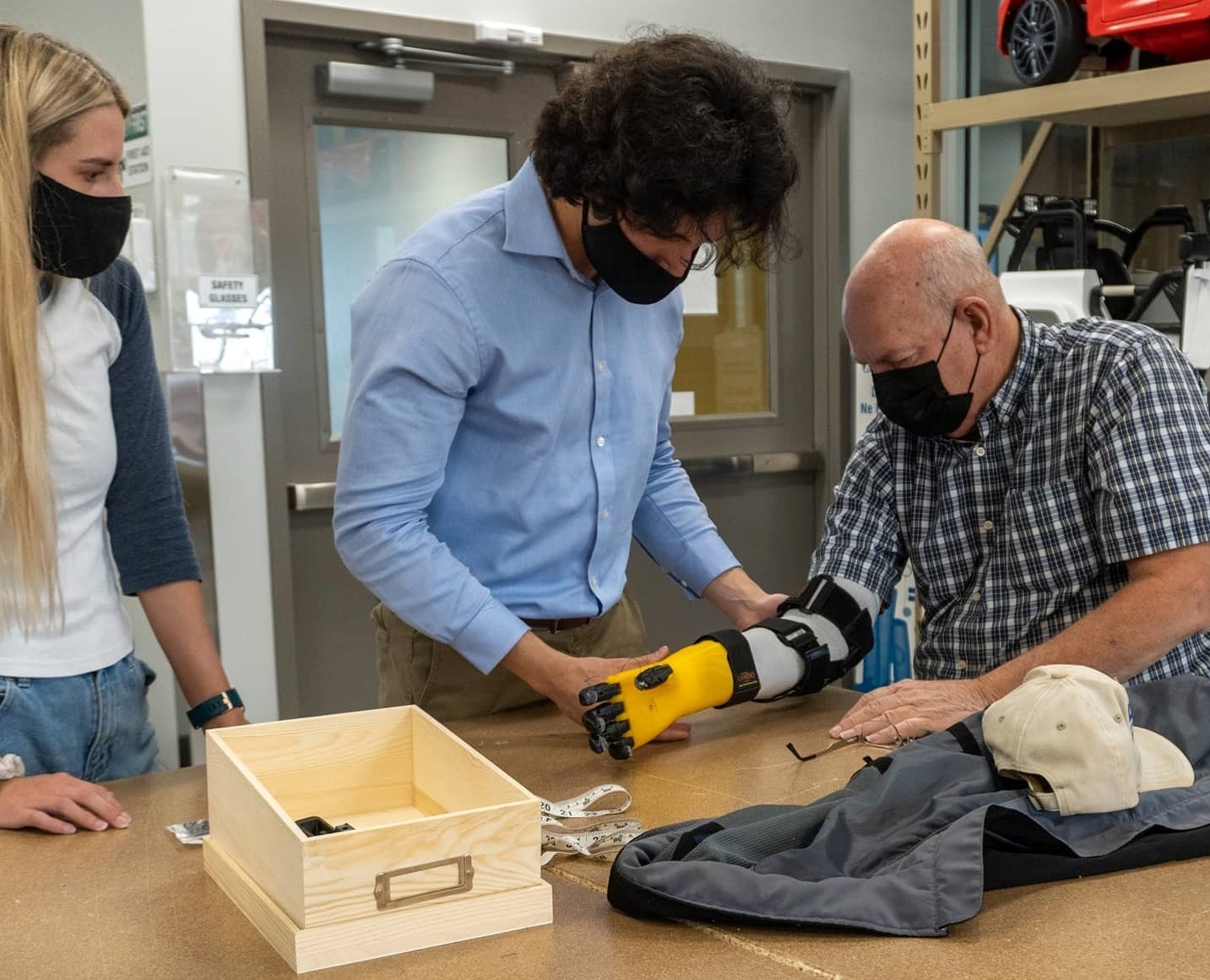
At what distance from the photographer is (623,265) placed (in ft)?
4.87

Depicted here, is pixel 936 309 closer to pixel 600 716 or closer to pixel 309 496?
pixel 600 716

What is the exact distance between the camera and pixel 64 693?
137cm

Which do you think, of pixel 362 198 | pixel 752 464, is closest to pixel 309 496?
pixel 362 198

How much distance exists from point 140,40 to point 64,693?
1.77 metres

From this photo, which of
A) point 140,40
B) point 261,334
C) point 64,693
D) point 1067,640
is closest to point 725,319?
point 261,334

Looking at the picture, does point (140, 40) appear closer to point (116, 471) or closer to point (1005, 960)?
point (116, 471)

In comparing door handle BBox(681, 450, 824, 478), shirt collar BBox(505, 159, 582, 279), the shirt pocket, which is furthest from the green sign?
the shirt pocket

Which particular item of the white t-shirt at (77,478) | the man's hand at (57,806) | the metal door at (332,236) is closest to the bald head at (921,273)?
the white t-shirt at (77,478)

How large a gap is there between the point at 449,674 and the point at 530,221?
57 centimetres

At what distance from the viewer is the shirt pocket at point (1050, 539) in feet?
5.19

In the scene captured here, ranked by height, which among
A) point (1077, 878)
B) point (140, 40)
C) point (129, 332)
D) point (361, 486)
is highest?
point (140, 40)

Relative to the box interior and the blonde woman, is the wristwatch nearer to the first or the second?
the blonde woman

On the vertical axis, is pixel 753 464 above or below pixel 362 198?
below

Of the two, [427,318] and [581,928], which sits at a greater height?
[427,318]
